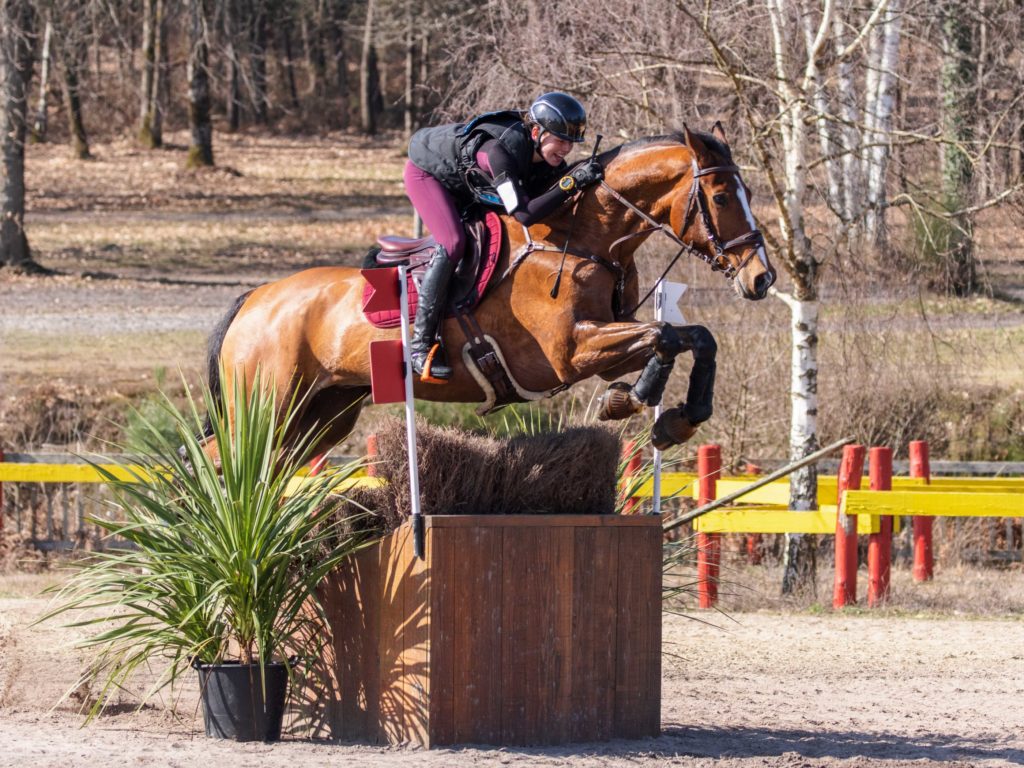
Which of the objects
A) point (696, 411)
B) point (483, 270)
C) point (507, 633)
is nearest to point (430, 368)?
point (483, 270)

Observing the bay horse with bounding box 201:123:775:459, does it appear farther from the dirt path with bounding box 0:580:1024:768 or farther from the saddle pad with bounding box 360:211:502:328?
the dirt path with bounding box 0:580:1024:768

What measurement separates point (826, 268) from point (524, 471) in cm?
628

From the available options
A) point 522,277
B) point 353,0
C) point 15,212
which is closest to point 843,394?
point 522,277

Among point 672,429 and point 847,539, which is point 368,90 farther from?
point 672,429

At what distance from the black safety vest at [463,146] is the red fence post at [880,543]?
4.84m

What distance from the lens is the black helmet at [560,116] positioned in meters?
6.32

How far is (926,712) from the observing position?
7.08 metres

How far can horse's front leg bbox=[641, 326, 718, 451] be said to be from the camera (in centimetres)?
620

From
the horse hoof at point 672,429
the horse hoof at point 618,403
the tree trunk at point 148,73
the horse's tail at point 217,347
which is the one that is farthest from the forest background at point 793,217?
the tree trunk at point 148,73

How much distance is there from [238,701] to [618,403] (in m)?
2.02

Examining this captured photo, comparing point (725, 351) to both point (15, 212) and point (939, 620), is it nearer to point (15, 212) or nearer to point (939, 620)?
point (939, 620)

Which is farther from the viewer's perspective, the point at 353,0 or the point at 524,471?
the point at 353,0

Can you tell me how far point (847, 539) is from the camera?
1016 centimetres

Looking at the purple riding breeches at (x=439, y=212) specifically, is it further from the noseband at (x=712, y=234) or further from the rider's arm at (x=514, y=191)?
the noseband at (x=712, y=234)
